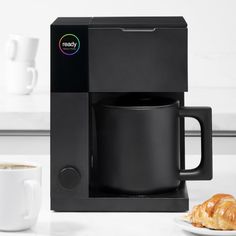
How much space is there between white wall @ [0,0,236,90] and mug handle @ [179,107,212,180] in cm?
226

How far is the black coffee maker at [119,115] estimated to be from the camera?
4.46 ft

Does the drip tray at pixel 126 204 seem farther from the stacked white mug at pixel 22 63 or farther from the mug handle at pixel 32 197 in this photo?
the stacked white mug at pixel 22 63

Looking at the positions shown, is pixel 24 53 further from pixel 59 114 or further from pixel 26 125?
pixel 59 114

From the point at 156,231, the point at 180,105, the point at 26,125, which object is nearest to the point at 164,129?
the point at 180,105

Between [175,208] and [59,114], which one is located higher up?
[59,114]

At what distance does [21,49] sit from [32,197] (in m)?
2.13

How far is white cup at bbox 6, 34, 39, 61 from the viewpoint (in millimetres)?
3248

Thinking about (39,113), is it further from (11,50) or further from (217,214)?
(217,214)

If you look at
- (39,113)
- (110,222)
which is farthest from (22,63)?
(110,222)

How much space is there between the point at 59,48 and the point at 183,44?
0.22m

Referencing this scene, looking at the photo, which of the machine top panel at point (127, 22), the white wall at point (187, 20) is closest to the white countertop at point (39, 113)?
the white wall at point (187, 20)

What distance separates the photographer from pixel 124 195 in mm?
1382

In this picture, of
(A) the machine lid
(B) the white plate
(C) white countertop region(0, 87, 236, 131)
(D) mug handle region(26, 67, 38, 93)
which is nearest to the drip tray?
(B) the white plate

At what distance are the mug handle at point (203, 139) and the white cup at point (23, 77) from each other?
6.32 ft
